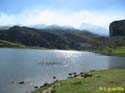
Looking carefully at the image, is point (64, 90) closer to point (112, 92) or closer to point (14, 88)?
point (112, 92)

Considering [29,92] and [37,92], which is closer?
[37,92]

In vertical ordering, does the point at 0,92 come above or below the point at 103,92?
below

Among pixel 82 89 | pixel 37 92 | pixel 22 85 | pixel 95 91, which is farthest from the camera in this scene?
pixel 22 85

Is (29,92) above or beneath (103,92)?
beneath

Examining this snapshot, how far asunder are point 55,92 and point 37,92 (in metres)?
11.2

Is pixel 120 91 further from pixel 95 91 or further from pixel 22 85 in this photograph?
pixel 22 85

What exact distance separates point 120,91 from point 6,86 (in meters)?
37.7

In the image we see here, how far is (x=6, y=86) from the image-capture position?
67.3 meters

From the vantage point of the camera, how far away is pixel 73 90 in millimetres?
44750

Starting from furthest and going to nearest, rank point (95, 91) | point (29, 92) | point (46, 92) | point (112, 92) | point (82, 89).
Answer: point (29, 92)
point (46, 92)
point (82, 89)
point (95, 91)
point (112, 92)

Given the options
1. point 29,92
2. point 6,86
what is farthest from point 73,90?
point 6,86

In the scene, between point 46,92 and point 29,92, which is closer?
point 46,92

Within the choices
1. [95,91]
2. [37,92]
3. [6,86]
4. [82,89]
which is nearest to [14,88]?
[6,86]

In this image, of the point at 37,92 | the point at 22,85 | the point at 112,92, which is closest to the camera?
the point at 112,92
